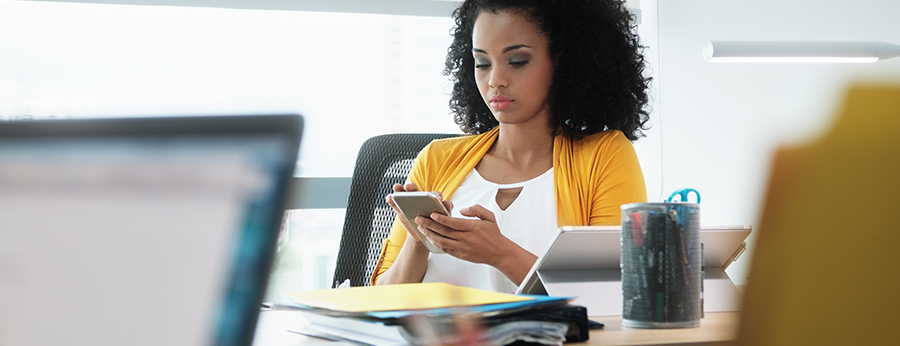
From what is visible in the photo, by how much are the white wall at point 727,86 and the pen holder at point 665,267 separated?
93 cm

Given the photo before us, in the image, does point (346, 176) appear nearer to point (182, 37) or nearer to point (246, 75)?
point (246, 75)

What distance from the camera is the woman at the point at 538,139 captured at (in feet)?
5.03

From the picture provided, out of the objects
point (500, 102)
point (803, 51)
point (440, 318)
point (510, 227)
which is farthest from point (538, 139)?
point (440, 318)

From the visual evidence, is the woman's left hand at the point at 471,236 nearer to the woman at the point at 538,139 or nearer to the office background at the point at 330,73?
the woman at the point at 538,139

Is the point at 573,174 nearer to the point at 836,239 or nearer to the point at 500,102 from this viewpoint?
the point at 500,102

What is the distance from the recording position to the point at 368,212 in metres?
1.58

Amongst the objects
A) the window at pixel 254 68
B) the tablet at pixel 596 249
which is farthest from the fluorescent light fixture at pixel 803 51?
the window at pixel 254 68

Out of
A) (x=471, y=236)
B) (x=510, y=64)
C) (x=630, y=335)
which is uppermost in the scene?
(x=510, y=64)

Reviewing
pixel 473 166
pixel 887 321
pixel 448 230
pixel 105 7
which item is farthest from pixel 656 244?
pixel 105 7

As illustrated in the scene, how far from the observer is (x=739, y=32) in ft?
7.18

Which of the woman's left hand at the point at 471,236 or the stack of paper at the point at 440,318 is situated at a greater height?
the woman's left hand at the point at 471,236

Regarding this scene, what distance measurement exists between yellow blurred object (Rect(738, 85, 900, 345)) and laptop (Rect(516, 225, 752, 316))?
0.46m

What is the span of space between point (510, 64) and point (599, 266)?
89 centimetres

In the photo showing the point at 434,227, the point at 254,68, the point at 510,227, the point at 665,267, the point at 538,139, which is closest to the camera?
the point at 665,267
